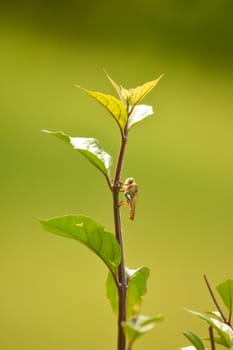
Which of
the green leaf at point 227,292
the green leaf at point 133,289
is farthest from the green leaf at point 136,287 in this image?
the green leaf at point 227,292

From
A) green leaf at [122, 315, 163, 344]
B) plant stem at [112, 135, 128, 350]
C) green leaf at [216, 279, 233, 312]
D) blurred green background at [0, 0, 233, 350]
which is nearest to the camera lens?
green leaf at [122, 315, 163, 344]

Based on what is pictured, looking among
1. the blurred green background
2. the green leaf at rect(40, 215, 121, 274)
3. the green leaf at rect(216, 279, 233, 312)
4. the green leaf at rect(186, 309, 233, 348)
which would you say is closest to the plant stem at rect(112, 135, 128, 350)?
the green leaf at rect(40, 215, 121, 274)

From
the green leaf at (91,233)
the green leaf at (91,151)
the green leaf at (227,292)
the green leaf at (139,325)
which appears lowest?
the green leaf at (227,292)

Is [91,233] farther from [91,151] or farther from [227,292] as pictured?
[227,292]

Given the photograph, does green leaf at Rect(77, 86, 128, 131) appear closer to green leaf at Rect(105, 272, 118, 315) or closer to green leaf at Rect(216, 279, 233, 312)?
green leaf at Rect(105, 272, 118, 315)

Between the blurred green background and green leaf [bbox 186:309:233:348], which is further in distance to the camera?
the blurred green background

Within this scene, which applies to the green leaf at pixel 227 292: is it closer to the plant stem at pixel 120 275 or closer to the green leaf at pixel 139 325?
the plant stem at pixel 120 275
